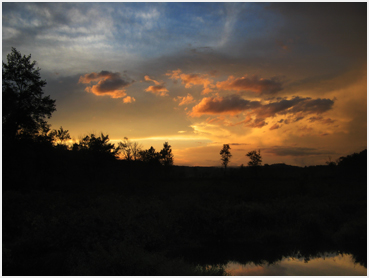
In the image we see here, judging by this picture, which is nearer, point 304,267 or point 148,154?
point 304,267

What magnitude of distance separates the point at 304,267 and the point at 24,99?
1287 inches

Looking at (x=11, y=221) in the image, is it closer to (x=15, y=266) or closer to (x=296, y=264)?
(x=15, y=266)

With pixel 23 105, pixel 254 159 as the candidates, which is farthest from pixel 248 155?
pixel 23 105

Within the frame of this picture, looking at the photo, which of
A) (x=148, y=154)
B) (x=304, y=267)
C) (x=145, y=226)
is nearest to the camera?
(x=304, y=267)

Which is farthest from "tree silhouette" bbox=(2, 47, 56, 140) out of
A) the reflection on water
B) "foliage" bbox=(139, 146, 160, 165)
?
"foliage" bbox=(139, 146, 160, 165)

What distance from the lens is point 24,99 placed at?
30656 mm

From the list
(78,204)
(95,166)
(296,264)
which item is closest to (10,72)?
(78,204)

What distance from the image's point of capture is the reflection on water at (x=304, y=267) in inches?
504

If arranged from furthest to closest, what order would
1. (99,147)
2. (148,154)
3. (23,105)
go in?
1. (148,154)
2. (99,147)
3. (23,105)

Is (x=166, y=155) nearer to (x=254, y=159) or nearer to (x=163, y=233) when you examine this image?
(x=254, y=159)

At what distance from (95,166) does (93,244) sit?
38456 millimetres

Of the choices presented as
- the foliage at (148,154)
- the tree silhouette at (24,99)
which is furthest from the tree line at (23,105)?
the foliage at (148,154)

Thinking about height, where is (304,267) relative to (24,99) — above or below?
below

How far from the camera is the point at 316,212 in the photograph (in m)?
20.2
